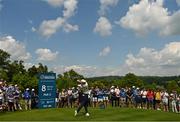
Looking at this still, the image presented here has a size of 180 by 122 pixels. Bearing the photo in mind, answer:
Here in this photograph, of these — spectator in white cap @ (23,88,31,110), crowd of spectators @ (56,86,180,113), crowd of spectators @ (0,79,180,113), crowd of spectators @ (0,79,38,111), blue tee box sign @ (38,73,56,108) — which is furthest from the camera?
blue tee box sign @ (38,73,56,108)

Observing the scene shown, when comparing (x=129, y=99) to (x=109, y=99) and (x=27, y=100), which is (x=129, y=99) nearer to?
(x=109, y=99)

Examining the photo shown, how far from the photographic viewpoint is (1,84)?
3284 centimetres

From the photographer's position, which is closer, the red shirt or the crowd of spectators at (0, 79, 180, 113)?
the crowd of spectators at (0, 79, 180, 113)

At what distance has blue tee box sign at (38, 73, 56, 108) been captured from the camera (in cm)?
3597

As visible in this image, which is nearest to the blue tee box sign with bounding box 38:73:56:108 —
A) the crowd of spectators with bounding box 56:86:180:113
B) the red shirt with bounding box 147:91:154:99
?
the crowd of spectators with bounding box 56:86:180:113

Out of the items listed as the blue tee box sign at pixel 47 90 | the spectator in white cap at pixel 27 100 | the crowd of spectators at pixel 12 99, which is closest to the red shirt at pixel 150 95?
the blue tee box sign at pixel 47 90

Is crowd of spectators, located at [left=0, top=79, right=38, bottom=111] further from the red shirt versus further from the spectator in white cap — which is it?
the red shirt

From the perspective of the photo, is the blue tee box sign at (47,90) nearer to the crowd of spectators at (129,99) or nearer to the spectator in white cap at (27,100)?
the spectator in white cap at (27,100)

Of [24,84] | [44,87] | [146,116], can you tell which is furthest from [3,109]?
[24,84]

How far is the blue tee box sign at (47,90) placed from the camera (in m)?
36.0

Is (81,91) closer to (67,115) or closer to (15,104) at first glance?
(67,115)

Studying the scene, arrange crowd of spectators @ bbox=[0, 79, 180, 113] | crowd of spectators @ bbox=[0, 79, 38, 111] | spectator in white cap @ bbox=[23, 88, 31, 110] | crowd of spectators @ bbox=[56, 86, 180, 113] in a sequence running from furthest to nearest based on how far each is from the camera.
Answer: crowd of spectators @ bbox=[56, 86, 180, 113], spectator in white cap @ bbox=[23, 88, 31, 110], crowd of spectators @ bbox=[0, 79, 180, 113], crowd of spectators @ bbox=[0, 79, 38, 111]

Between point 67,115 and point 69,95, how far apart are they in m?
11.0

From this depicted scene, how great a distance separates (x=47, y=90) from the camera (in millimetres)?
36469
